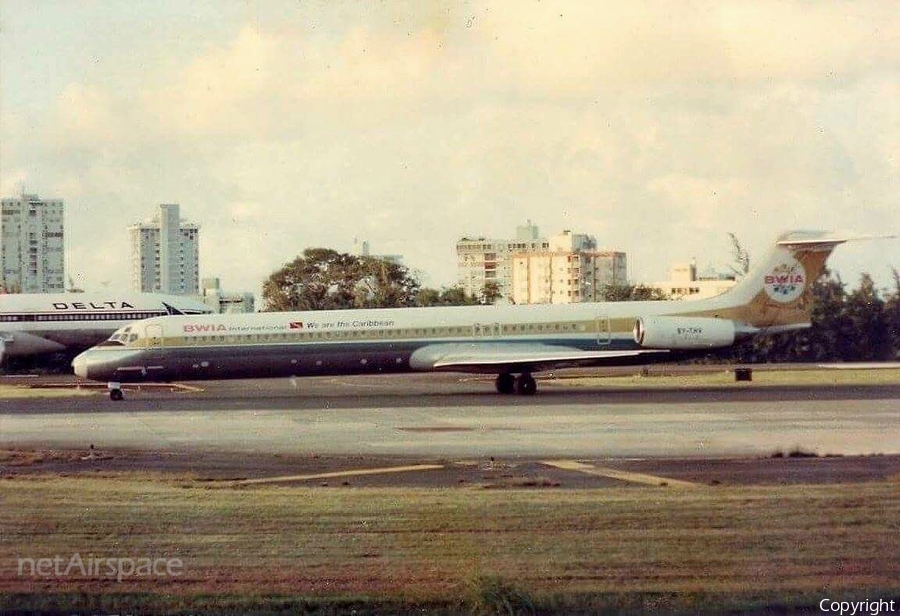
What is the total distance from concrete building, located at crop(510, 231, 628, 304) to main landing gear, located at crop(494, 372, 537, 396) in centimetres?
9777

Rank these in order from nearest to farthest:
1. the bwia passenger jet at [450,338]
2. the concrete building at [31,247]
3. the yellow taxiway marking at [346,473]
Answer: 1. the yellow taxiway marking at [346,473]
2. the bwia passenger jet at [450,338]
3. the concrete building at [31,247]

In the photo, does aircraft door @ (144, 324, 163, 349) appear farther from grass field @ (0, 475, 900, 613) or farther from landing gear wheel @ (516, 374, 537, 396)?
grass field @ (0, 475, 900, 613)

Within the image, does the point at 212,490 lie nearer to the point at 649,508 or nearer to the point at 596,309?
the point at 649,508

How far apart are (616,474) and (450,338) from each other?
20582 millimetres

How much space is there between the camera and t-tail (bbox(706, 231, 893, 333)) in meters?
37.9

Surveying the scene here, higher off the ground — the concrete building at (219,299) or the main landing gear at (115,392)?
the concrete building at (219,299)

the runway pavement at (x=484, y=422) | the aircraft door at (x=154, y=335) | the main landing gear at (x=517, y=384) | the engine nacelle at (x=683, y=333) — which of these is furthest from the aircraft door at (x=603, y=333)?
the aircraft door at (x=154, y=335)

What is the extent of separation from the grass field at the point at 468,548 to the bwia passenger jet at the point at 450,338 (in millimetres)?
21830

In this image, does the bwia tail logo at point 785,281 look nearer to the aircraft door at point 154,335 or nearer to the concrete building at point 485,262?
the aircraft door at point 154,335

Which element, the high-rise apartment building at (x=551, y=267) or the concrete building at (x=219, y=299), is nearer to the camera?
the concrete building at (x=219, y=299)

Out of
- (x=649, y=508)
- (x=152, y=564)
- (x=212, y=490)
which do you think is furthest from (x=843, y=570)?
(x=212, y=490)

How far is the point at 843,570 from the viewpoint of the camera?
34.5 ft

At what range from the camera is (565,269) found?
5930 inches

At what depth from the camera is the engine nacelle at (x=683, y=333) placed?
36875 millimetres
